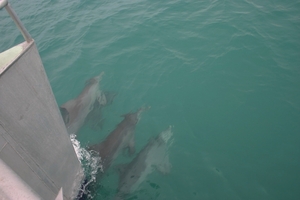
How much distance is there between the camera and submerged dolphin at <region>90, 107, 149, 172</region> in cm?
865

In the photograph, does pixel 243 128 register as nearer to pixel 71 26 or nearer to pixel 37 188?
pixel 37 188

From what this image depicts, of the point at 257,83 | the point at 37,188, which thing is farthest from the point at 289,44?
the point at 37,188

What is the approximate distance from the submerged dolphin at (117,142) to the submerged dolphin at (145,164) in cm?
60

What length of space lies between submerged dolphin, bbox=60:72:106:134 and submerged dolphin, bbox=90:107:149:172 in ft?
5.77

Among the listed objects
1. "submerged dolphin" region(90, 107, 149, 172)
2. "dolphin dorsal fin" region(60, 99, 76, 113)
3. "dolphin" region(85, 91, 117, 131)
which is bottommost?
"submerged dolphin" region(90, 107, 149, 172)

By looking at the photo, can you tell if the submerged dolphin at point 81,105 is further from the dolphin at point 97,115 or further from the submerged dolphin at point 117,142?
the submerged dolphin at point 117,142

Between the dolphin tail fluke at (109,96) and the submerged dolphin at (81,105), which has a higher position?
the submerged dolphin at (81,105)

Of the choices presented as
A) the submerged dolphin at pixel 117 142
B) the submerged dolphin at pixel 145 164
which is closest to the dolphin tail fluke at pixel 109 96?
the submerged dolphin at pixel 117 142

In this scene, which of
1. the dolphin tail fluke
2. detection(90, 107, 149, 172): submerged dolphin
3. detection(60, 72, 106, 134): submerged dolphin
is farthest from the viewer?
the dolphin tail fluke

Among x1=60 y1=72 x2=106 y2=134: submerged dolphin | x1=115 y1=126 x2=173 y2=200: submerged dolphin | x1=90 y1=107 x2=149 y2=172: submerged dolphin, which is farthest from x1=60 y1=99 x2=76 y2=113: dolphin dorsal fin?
x1=115 y1=126 x2=173 y2=200: submerged dolphin

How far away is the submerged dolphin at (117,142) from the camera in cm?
865

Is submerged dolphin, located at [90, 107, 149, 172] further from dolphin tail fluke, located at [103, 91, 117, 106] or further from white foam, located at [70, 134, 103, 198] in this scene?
dolphin tail fluke, located at [103, 91, 117, 106]

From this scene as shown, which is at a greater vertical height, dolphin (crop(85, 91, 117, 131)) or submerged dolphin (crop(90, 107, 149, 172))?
dolphin (crop(85, 91, 117, 131))

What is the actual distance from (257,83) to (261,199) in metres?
5.49
